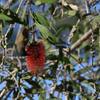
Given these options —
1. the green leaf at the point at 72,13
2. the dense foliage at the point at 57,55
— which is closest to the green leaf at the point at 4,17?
the dense foliage at the point at 57,55

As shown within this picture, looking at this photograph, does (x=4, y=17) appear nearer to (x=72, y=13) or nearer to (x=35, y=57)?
(x=35, y=57)

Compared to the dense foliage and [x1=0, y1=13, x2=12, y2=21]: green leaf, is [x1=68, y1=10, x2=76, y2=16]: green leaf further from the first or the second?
[x1=0, y1=13, x2=12, y2=21]: green leaf

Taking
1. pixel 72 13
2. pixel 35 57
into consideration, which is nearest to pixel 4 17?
pixel 35 57

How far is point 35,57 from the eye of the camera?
181 centimetres

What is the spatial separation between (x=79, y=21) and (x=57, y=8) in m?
0.27

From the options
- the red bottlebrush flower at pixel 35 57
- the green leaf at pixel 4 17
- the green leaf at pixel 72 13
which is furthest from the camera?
the green leaf at pixel 72 13

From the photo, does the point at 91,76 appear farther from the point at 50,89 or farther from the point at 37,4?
the point at 37,4

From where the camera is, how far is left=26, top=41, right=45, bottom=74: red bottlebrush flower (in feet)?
5.82

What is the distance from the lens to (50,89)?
2.23 m

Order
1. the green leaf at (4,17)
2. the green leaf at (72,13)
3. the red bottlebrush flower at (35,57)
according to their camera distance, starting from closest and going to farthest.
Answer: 1. the green leaf at (4,17)
2. the red bottlebrush flower at (35,57)
3. the green leaf at (72,13)

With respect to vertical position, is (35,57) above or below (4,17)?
below

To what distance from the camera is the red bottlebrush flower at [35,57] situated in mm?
1773

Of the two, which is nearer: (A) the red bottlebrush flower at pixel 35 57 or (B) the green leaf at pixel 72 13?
(A) the red bottlebrush flower at pixel 35 57

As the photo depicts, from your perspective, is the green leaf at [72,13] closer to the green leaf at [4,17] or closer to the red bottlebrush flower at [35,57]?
the red bottlebrush flower at [35,57]
